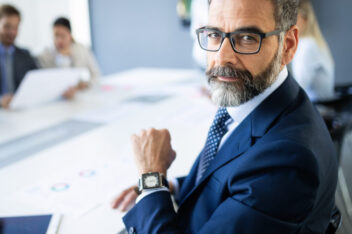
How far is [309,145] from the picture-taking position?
2.62ft

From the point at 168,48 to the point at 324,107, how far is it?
10.9 feet

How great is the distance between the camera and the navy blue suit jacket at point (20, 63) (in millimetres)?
2920

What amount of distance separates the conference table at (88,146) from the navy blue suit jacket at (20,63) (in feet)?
1.88

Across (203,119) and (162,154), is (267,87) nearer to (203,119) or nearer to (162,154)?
(162,154)

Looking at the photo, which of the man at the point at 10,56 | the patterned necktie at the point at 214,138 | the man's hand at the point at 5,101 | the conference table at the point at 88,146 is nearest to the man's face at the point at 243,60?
the patterned necktie at the point at 214,138

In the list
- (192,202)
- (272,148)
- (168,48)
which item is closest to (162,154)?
(192,202)

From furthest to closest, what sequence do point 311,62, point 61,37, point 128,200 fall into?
point 61,37, point 311,62, point 128,200

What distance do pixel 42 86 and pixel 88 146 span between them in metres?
0.93

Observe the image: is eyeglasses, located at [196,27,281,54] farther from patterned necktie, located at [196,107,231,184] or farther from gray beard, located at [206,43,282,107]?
patterned necktie, located at [196,107,231,184]

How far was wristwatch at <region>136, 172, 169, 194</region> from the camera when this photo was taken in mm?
1010

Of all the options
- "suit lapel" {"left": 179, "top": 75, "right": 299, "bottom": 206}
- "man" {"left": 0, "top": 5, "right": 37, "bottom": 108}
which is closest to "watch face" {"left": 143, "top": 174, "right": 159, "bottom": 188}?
"suit lapel" {"left": 179, "top": 75, "right": 299, "bottom": 206}

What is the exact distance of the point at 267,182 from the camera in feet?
2.51

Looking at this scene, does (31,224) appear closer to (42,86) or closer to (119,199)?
(119,199)

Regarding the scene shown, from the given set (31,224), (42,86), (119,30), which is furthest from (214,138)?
(119,30)
